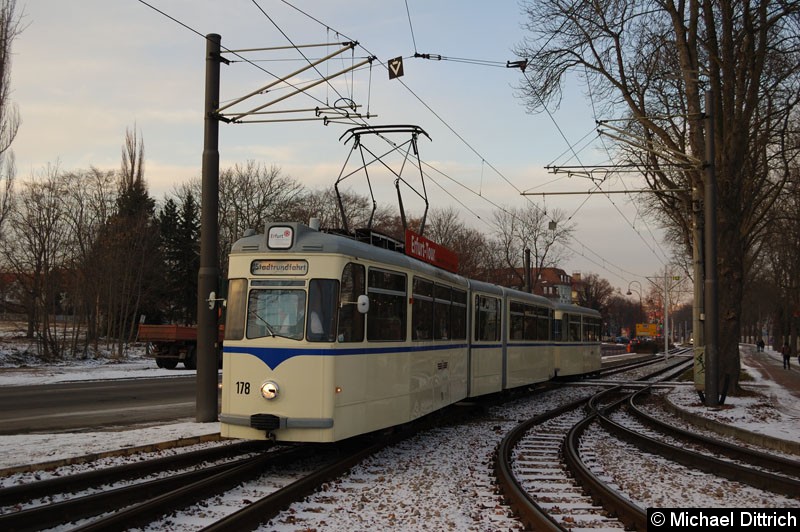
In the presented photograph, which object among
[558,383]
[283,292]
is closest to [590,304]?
[558,383]

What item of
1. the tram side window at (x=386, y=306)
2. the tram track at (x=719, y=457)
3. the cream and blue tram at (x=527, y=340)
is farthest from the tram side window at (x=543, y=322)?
the tram side window at (x=386, y=306)

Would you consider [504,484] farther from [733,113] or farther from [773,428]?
[733,113]

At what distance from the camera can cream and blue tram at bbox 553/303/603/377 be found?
81.1ft

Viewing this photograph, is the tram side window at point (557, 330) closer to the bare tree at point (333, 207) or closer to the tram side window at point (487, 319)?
the tram side window at point (487, 319)

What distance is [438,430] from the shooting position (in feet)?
45.4

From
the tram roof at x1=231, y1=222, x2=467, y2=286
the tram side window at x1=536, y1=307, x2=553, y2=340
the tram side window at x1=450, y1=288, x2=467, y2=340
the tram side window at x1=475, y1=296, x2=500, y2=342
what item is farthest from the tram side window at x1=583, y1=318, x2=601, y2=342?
the tram roof at x1=231, y1=222, x2=467, y2=286

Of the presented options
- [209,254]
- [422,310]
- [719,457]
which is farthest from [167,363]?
[719,457]

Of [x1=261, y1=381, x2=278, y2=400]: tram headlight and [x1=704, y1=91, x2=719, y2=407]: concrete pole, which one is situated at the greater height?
[x1=704, y1=91, x2=719, y2=407]: concrete pole

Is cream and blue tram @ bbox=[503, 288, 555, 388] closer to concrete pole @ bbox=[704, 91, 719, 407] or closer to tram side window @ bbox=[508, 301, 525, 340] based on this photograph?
tram side window @ bbox=[508, 301, 525, 340]

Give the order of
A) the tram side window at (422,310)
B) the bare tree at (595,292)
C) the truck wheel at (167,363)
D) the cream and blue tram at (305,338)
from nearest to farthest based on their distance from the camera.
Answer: the cream and blue tram at (305,338), the tram side window at (422,310), the truck wheel at (167,363), the bare tree at (595,292)

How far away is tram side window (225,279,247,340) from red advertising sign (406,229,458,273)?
2985 mm

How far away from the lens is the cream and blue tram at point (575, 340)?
24719mm

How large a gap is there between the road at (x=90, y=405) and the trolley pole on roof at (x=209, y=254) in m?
1.94

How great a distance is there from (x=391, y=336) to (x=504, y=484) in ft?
9.87
